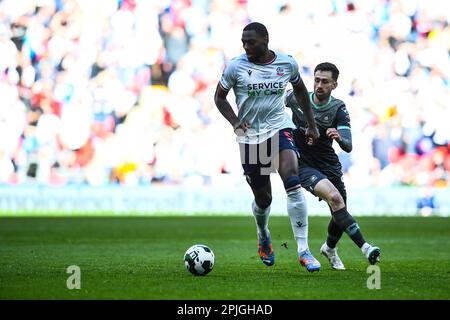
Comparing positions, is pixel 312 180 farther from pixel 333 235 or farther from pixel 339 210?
pixel 333 235

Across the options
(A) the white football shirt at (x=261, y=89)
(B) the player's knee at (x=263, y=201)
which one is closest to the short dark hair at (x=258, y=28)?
(A) the white football shirt at (x=261, y=89)

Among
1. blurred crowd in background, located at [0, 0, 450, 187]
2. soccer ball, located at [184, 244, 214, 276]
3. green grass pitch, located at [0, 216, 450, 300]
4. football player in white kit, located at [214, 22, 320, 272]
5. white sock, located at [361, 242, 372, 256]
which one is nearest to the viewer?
green grass pitch, located at [0, 216, 450, 300]

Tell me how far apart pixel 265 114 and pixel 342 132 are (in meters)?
0.87

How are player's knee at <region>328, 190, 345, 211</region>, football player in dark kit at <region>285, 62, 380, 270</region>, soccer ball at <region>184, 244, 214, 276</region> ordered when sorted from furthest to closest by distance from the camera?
football player in dark kit at <region>285, 62, 380, 270</region> → player's knee at <region>328, 190, 345, 211</region> → soccer ball at <region>184, 244, 214, 276</region>

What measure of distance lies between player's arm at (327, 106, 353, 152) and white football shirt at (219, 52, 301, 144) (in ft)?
1.75

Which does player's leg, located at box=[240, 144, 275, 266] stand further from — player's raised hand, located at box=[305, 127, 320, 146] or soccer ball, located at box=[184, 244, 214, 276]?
soccer ball, located at box=[184, 244, 214, 276]

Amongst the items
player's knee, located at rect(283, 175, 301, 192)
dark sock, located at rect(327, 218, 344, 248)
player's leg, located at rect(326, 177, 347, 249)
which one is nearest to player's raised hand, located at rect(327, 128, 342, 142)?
player's knee, located at rect(283, 175, 301, 192)

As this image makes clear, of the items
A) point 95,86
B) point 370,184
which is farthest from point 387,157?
point 95,86

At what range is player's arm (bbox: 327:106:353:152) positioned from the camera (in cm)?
918

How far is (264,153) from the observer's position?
30.7 ft

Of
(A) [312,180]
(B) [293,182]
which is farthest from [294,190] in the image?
(A) [312,180]

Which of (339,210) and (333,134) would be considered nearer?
(333,134)

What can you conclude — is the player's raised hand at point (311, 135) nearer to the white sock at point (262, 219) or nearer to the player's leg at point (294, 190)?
the player's leg at point (294, 190)
